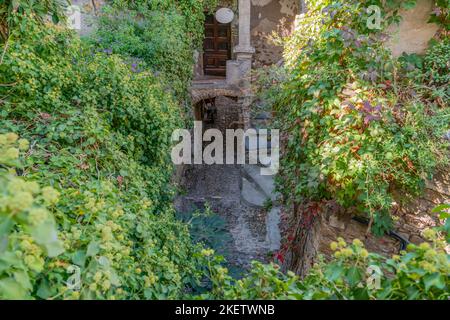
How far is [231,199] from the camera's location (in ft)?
25.3

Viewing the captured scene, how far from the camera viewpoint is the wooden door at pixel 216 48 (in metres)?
11.6

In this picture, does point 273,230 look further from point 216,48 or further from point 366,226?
point 216,48

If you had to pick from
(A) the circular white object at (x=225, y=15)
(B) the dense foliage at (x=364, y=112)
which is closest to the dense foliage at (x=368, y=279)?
(B) the dense foliage at (x=364, y=112)

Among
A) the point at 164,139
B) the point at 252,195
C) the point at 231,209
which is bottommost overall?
the point at 231,209

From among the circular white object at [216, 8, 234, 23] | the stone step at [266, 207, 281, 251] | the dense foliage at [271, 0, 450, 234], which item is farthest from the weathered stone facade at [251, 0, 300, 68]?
the dense foliage at [271, 0, 450, 234]

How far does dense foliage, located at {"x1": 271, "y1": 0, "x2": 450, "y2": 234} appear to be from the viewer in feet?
9.83

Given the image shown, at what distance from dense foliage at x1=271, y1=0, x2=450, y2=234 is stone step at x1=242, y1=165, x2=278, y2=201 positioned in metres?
3.61

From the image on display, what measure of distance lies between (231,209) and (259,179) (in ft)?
3.27

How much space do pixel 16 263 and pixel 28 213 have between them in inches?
10.0

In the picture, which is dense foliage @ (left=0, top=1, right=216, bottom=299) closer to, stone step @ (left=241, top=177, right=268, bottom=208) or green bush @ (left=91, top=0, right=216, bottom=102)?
green bush @ (left=91, top=0, right=216, bottom=102)

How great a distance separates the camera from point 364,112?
307cm

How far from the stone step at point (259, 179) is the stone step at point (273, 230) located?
450 millimetres

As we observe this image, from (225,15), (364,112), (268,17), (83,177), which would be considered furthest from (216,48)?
(83,177)
